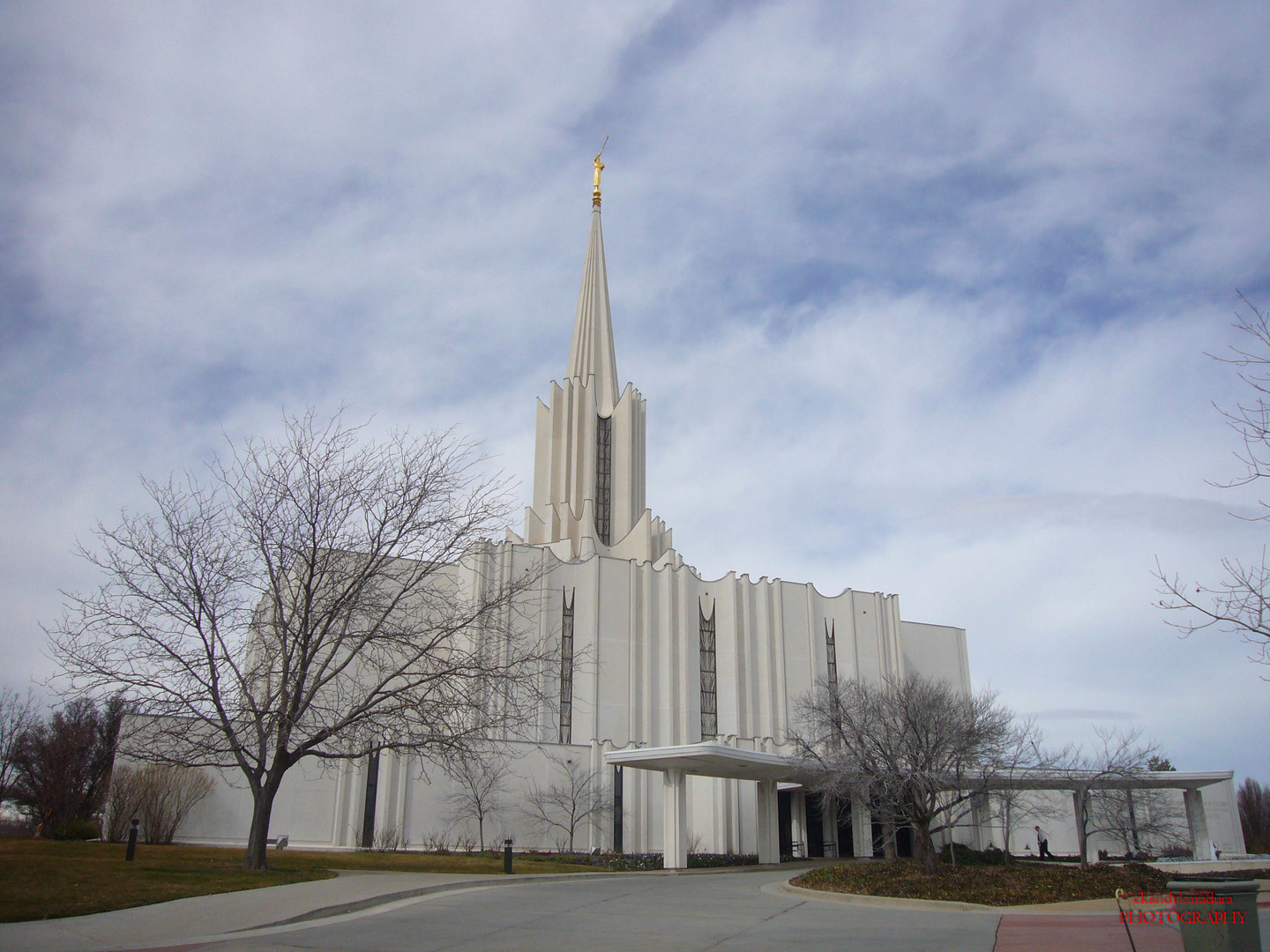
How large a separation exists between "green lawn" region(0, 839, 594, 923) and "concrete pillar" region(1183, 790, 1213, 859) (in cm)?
2697

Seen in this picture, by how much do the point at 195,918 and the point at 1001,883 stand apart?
13.0 meters

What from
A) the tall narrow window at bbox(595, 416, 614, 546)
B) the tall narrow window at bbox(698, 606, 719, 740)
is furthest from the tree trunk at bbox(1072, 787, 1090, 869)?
the tall narrow window at bbox(595, 416, 614, 546)

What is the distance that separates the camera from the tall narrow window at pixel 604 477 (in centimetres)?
5653

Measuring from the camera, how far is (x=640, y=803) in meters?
41.8

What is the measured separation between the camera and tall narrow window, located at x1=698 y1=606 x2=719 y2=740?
48188 mm

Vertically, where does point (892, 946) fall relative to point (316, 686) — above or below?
below

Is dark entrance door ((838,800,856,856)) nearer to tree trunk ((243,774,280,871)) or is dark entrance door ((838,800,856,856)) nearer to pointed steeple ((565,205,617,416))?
pointed steeple ((565,205,617,416))

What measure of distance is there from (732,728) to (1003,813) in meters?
14.8

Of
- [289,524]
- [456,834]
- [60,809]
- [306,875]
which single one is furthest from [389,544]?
[60,809]

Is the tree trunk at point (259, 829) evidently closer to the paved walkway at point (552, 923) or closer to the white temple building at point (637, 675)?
the paved walkway at point (552, 923)

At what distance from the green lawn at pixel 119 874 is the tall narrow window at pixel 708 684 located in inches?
998

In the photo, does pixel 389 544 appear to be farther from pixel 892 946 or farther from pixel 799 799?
pixel 799 799

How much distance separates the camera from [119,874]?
49.7 feet

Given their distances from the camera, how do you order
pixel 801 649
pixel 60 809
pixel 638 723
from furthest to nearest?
pixel 801 649 < pixel 638 723 < pixel 60 809
